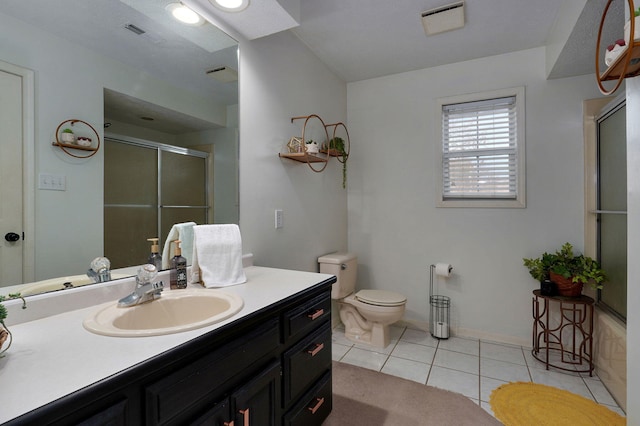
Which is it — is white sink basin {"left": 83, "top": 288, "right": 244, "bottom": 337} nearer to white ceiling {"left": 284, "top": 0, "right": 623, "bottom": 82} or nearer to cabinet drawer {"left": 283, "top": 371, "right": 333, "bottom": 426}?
cabinet drawer {"left": 283, "top": 371, "right": 333, "bottom": 426}

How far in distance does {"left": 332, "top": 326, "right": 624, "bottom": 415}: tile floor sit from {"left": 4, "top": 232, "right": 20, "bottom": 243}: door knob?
2.14 metres

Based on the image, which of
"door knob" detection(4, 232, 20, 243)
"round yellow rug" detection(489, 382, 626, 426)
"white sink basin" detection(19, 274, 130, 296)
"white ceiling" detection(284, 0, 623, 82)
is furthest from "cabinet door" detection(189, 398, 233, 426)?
"white ceiling" detection(284, 0, 623, 82)

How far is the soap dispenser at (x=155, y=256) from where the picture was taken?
146 centimetres

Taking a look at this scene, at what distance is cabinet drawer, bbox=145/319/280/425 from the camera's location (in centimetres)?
82

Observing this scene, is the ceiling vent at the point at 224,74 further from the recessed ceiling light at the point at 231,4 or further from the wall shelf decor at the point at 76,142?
the wall shelf decor at the point at 76,142

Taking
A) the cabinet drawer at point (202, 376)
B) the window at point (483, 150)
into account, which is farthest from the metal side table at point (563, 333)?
the cabinet drawer at point (202, 376)

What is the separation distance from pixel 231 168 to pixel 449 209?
6.77 feet

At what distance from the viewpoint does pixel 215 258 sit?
1541mm

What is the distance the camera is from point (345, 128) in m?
3.32

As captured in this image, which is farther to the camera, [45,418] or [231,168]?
[231,168]

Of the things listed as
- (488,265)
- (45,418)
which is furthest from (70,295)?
(488,265)

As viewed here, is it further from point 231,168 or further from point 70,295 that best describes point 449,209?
point 70,295

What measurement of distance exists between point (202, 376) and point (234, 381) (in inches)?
6.3

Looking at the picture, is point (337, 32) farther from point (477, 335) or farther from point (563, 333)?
point (563, 333)
